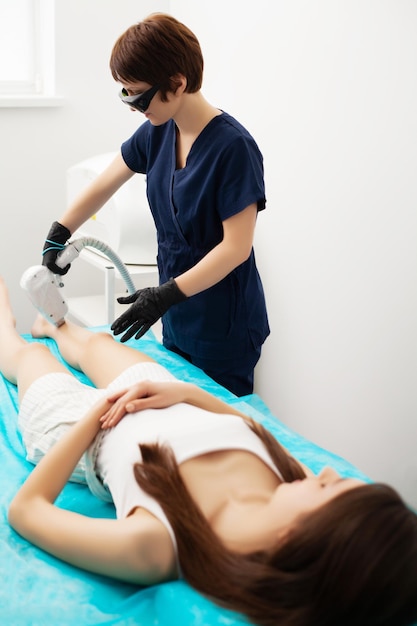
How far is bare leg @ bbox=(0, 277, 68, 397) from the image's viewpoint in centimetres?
191

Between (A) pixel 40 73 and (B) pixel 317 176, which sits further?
(A) pixel 40 73

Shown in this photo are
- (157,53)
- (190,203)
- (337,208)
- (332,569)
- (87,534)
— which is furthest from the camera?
(337,208)

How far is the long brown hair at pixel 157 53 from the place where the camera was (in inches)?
Result: 66.2

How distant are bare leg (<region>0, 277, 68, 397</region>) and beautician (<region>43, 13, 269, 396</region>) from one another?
0.67 ft

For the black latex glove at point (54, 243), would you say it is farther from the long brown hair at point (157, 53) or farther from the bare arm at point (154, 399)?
the bare arm at point (154, 399)

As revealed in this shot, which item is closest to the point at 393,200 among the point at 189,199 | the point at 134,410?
the point at 189,199

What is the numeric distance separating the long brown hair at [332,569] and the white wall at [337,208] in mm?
1241

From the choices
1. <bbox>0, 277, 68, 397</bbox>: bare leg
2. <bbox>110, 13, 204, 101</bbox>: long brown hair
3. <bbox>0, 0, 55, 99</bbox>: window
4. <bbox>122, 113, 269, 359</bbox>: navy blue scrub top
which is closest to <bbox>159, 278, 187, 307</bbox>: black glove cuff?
<bbox>122, 113, 269, 359</bbox>: navy blue scrub top

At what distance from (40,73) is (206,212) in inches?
70.8

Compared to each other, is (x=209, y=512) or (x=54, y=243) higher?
(x=54, y=243)

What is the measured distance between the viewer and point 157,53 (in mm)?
1694

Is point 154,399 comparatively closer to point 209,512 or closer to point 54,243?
point 209,512

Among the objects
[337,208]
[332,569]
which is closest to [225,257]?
[337,208]

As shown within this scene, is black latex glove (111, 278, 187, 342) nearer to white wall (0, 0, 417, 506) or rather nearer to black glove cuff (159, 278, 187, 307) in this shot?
black glove cuff (159, 278, 187, 307)
